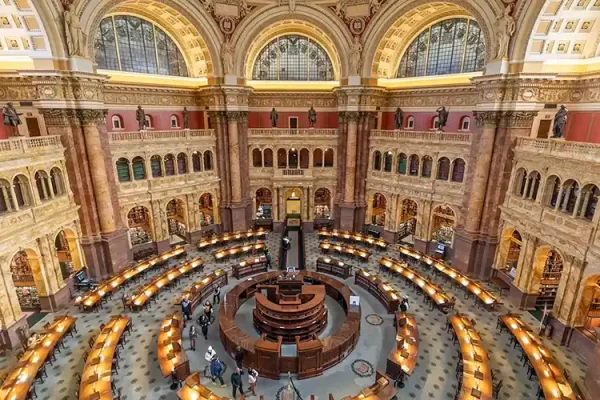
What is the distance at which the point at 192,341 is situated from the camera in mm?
16312

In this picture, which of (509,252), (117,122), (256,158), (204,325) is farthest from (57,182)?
(509,252)

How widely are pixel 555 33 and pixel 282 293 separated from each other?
22571mm

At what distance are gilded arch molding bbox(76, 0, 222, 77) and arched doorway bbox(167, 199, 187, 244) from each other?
41.5 feet

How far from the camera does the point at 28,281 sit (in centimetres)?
2172

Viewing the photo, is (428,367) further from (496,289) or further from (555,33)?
(555,33)

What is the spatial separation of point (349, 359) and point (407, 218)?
19797mm

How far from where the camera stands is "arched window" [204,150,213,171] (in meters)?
29.9

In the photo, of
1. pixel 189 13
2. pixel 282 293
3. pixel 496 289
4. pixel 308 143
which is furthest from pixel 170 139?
pixel 496 289

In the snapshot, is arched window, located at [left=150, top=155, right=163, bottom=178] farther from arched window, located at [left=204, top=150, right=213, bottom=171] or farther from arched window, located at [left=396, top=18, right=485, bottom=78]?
arched window, located at [left=396, top=18, right=485, bottom=78]

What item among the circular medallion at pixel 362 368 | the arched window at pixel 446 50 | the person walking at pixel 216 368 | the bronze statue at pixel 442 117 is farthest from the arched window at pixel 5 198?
the arched window at pixel 446 50

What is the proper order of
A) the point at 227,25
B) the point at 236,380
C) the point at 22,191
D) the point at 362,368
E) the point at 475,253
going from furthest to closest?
the point at 227,25, the point at 475,253, the point at 22,191, the point at 362,368, the point at 236,380

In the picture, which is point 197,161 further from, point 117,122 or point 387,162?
point 387,162

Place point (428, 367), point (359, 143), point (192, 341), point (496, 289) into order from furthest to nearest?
point (359, 143)
point (496, 289)
point (192, 341)
point (428, 367)

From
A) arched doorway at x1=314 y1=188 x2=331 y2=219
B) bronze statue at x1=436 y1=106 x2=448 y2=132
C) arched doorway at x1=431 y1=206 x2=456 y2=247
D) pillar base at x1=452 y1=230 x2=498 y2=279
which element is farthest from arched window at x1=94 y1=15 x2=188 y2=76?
pillar base at x1=452 y1=230 x2=498 y2=279
